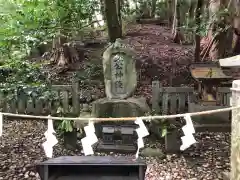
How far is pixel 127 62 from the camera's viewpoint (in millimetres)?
7762

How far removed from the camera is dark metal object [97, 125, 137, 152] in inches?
265

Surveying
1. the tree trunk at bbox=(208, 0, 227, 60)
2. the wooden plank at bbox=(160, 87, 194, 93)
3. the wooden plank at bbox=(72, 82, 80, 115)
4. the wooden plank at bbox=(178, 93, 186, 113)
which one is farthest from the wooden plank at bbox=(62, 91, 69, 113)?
the tree trunk at bbox=(208, 0, 227, 60)

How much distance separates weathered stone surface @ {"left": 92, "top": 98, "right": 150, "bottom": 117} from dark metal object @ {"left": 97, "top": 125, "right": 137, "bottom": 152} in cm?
65

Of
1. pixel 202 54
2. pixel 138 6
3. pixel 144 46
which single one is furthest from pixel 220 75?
pixel 138 6

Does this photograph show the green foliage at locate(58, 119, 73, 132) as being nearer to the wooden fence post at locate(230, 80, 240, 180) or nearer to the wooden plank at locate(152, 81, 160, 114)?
the wooden plank at locate(152, 81, 160, 114)

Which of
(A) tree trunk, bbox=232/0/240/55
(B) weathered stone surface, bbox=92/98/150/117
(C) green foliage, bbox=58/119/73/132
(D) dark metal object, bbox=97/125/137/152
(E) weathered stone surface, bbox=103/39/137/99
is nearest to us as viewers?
(C) green foliage, bbox=58/119/73/132

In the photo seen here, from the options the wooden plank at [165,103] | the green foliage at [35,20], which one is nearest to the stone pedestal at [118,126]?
the wooden plank at [165,103]

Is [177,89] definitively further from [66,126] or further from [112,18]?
[112,18]

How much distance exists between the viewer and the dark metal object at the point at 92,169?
10.8 feet

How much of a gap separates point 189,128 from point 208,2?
10607 millimetres

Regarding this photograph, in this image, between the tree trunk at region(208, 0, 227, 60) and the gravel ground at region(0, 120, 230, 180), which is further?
the tree trunk at region(208, 0, 227, 60)

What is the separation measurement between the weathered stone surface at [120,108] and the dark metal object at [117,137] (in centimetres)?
65

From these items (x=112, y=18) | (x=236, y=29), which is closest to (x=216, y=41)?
(x=236, y=29)

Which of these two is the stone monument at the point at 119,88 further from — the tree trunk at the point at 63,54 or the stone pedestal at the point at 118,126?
the tree trunk at the point at 63,54
